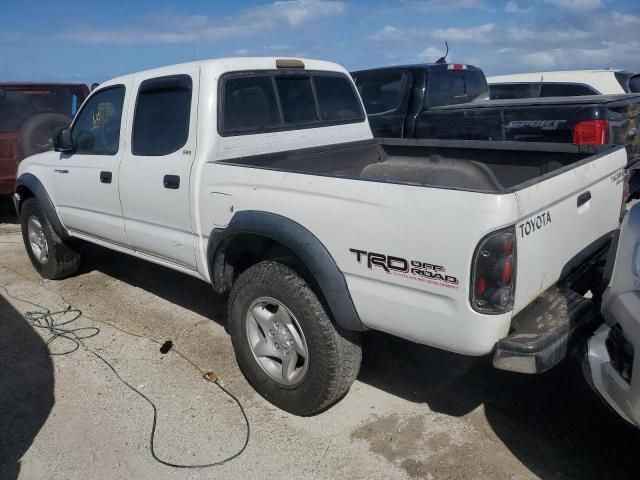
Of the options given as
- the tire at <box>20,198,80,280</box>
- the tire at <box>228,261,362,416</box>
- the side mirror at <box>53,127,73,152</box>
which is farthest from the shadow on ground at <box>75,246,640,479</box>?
the tire at <box>20,198,80,280</box>

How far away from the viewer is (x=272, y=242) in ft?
10.5

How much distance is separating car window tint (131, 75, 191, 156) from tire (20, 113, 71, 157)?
163 inches

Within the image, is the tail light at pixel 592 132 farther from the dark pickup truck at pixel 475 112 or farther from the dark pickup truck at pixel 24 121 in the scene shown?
the dark pickup truck at pixel 24 121

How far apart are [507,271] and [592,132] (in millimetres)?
3118

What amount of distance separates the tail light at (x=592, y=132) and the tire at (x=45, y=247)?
4.71 meters

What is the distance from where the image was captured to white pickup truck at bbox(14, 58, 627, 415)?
2314mm

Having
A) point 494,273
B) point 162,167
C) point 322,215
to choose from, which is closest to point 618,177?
point 494,273

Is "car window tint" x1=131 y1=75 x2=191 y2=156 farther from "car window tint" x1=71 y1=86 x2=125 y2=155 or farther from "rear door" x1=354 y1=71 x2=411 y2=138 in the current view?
"rear door" x1=354 y1=71 x2=411 y2=138

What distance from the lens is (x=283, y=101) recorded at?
3.99 m

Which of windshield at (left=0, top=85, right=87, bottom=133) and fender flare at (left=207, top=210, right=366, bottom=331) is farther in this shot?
windshield at (left=0, top=85, right=87, bottom=133)

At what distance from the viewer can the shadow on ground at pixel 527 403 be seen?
2.73m

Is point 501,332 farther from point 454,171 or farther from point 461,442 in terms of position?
point 454,171

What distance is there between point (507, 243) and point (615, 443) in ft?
4.58

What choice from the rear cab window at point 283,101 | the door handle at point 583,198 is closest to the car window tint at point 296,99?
the rear cab window at point 283,101
